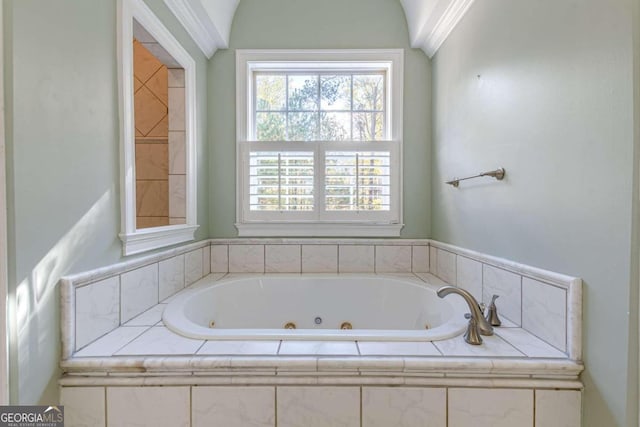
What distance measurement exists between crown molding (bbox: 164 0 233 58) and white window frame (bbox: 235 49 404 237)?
0.17 m

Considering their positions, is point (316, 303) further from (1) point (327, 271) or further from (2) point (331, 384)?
(2) point (331, 384)

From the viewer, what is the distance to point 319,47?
6.50ft

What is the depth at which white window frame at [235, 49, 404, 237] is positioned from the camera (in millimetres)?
1979

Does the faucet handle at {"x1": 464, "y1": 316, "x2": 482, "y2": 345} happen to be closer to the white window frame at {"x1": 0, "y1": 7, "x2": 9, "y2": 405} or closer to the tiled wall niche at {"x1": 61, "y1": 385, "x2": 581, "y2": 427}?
the tiled wall niche at {"x1": 61, "y1": 385, "x2": 581, "y2": 427}

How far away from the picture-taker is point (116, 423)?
90cm

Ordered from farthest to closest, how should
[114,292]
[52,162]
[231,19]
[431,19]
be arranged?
[231,19]
[431,19]
[114,292]
[52,162]

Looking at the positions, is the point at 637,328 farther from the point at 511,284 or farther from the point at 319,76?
the point at 319,76

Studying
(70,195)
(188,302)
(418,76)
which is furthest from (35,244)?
(418,76)

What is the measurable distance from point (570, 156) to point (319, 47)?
163 centimetres

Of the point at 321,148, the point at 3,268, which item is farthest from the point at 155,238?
the point at 321,148

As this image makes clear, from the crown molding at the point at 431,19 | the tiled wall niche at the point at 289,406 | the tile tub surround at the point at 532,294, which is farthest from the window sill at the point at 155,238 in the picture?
the crown molding at the point at 431,19

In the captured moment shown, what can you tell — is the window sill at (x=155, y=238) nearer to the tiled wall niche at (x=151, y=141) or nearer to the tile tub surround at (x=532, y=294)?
the tiled wall niche at (x=151, y=141)

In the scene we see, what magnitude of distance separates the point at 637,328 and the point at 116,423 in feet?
4.79

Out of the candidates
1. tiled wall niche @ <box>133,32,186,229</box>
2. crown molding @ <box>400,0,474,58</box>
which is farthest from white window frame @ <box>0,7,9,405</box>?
crown molding @ <box>400,0,474,58</box>
